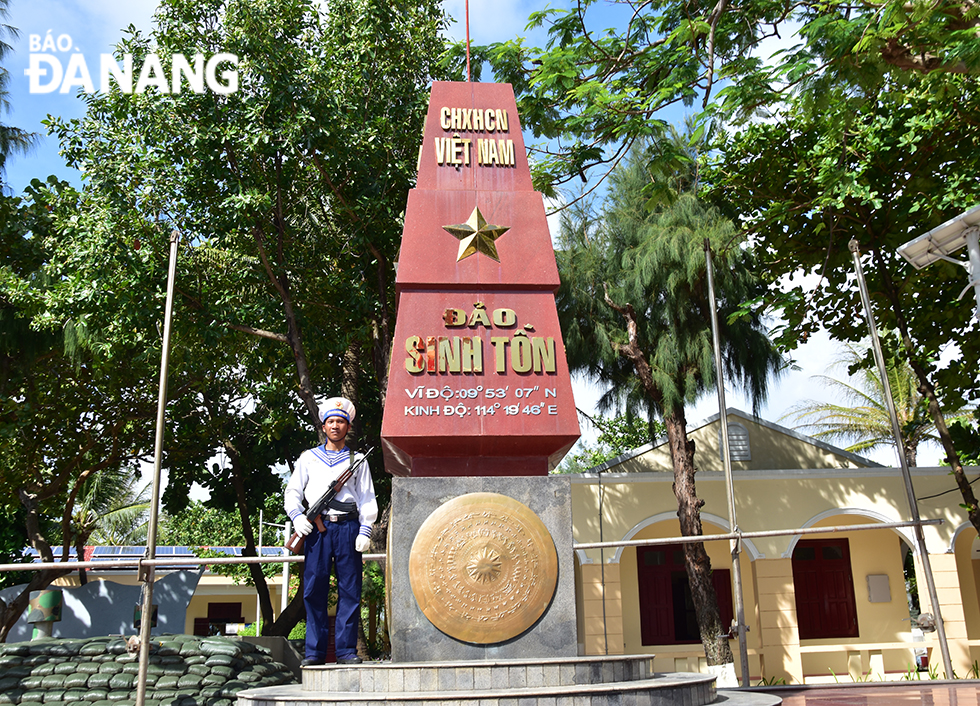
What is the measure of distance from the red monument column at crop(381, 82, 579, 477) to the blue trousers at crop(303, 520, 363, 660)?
2.16 ft

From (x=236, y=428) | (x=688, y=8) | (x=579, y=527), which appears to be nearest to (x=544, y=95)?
(x=688, y=8)

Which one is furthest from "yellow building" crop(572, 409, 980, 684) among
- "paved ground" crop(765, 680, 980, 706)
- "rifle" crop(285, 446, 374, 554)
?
"rifle" crop(285, 446, 374, 554)

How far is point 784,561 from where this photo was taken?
12.7 m

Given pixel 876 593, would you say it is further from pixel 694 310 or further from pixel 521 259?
pixel 521 259

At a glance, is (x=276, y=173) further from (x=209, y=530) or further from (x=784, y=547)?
(x=209, y=530)

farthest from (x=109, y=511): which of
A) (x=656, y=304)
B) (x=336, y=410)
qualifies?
(x=336, y=410)

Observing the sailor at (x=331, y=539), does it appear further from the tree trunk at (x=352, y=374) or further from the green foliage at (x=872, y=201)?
the tree trunk at (x=352, y=374)

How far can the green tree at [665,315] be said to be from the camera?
12.1m

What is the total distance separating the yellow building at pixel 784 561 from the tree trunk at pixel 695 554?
1027 mm

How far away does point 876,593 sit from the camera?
45.2 feet

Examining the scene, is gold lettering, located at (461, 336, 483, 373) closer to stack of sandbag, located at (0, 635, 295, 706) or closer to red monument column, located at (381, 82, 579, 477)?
red monument column, located at (381, 82, 579, 477)

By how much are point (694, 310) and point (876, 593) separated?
573 cm

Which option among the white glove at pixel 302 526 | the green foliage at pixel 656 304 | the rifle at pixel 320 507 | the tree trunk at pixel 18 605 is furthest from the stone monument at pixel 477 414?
the tree trunk at pixel 18 605

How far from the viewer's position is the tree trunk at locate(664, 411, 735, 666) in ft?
36.9
